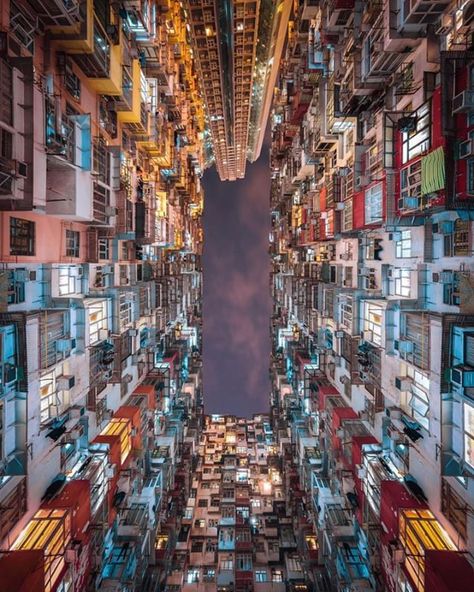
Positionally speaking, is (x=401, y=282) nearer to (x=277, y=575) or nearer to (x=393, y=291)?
(x=393, y=291)

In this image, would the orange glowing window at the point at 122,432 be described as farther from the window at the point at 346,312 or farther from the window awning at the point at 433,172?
the window awning at the point at 433,172

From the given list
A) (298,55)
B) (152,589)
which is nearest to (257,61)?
(298,55)

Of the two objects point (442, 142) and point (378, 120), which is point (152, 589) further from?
point (378, 120)

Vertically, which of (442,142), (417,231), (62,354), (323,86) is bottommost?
(62,354)

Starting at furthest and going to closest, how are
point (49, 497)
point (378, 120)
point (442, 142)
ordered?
1. point (378, 120)
2. point (49, 497)
3. point (442, 142)

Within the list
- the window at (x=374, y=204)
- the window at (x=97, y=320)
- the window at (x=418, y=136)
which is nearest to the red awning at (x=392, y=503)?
the window at (x=374, y=204)

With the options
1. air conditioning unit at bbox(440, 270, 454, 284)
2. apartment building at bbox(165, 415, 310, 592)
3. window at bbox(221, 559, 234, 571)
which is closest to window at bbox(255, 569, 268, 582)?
apartment building at bbox(165, 415, 310, 592)
